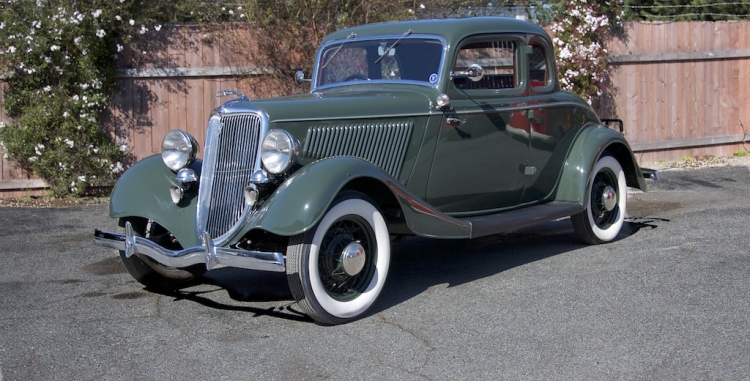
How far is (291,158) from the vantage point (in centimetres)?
505

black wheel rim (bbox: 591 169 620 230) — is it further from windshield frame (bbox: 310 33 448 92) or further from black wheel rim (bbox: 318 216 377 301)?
black wheel rim (bbox: 318 216 377 301)

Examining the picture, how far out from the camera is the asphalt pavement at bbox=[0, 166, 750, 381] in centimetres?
435

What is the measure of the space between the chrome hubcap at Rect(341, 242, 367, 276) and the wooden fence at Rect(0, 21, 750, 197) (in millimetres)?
5515

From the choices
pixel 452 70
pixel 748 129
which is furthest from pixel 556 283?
pixel 748 129

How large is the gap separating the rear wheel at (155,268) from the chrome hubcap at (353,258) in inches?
52.8

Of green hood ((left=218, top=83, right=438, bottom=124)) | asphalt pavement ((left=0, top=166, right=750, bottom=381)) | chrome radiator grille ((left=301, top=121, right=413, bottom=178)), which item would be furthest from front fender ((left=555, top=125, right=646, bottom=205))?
chrome radiator grille ((left=301, top=121, right=413, bottom=178))

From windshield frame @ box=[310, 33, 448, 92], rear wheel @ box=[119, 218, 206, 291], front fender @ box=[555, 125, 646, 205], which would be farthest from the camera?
front fender @ box=[555, 125, 646, 205]

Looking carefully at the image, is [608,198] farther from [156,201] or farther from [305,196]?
[156,201]

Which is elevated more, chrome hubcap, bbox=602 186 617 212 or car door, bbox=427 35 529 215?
car door, bbox=427 35 529 215

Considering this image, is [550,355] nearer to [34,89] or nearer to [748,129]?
[34,89]

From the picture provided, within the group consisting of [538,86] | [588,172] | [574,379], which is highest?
[538,86]

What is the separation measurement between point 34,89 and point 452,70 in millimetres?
5389

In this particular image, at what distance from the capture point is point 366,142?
5.68 meters

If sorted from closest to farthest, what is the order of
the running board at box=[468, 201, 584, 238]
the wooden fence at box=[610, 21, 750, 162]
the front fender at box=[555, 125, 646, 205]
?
the running board at box=[468, 201, 584, 238]
the front fender at box=[555, 125, 646, 205]
the wooden fence at box=[610, 21, 750, 162]
